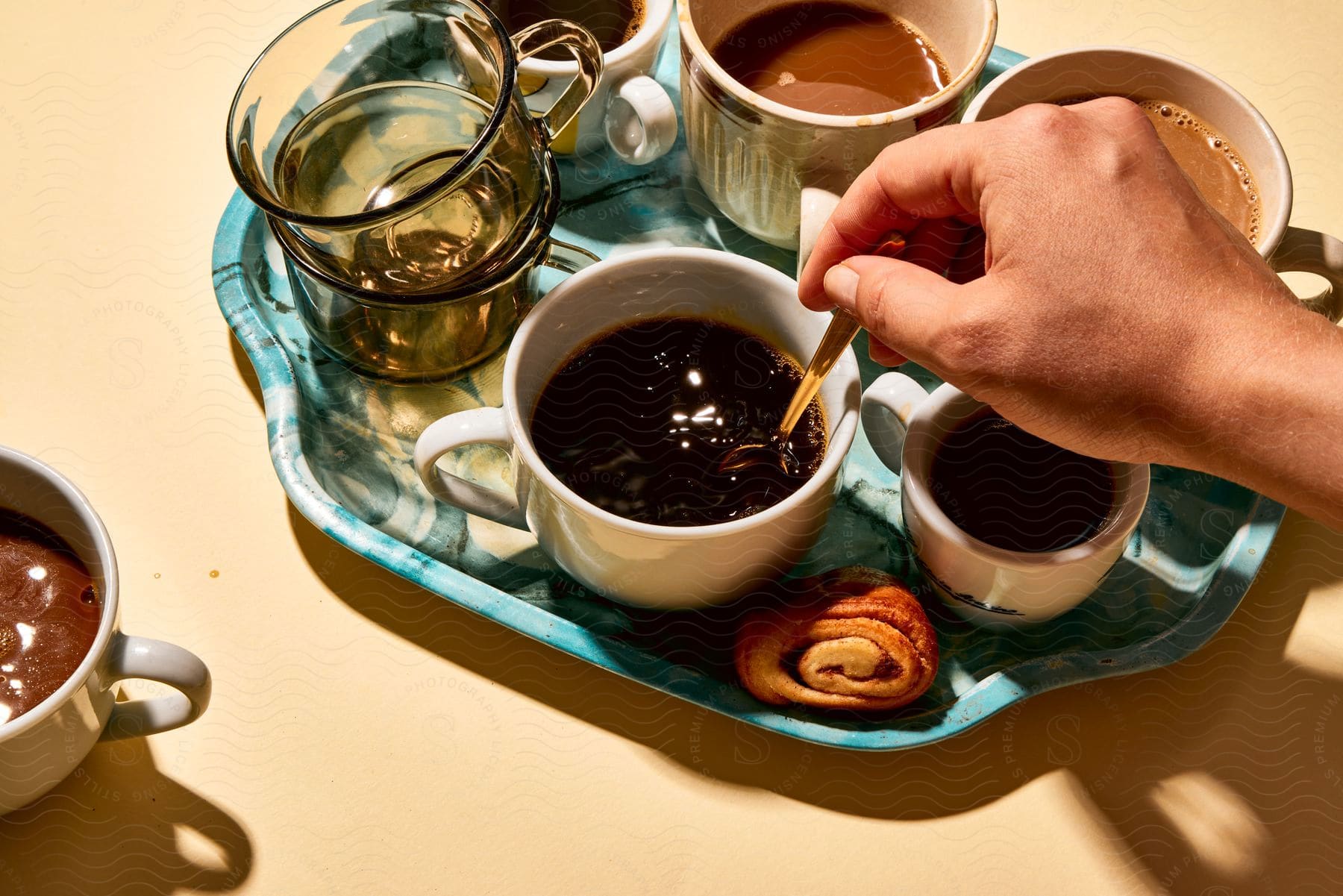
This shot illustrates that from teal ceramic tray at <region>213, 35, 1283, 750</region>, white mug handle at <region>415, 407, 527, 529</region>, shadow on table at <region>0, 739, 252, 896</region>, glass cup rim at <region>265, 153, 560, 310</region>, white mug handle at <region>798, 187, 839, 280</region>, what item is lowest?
shadow on table at <region>0, 739, 252, 896</region>

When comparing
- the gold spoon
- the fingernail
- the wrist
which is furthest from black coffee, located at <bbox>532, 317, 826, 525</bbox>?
the wrist

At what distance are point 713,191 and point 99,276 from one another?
1.88 feet

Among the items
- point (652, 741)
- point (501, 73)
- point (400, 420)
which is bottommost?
point (652, 741)

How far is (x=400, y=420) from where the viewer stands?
2.96 ft

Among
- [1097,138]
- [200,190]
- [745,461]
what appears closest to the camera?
[1097,138]

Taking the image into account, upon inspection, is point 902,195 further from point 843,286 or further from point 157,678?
point 157,678

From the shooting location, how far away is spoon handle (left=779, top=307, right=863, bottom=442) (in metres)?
0.75

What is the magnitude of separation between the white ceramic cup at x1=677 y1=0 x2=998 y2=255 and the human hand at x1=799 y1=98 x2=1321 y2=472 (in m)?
0.12

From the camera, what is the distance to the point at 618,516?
0.74 metres

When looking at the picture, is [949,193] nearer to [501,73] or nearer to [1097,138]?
[1097,138]

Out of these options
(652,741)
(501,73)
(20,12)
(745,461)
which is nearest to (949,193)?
(745,461)

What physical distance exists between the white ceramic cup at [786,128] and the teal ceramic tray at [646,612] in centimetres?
10

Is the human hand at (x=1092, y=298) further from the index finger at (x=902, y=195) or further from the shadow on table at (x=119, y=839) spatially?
the shadow on table at (x=119, y=839)

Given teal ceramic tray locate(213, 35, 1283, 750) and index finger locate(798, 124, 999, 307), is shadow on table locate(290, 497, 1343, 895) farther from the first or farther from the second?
index finger locate(798, 124, 999, 307)
